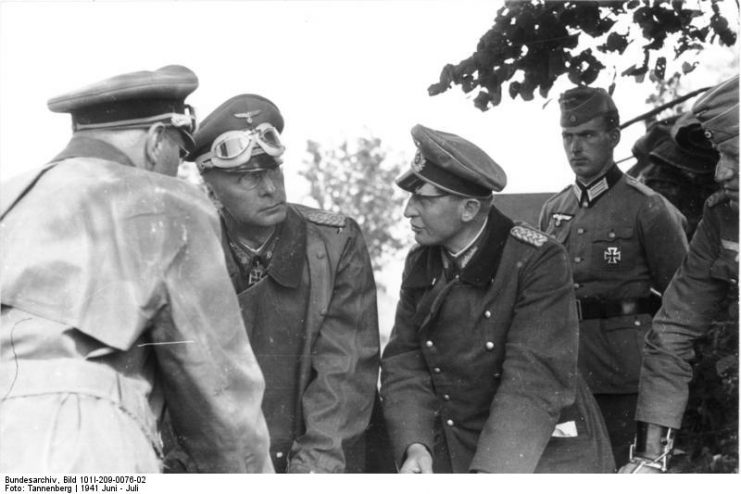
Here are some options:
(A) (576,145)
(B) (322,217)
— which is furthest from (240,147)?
(A) (576,145)

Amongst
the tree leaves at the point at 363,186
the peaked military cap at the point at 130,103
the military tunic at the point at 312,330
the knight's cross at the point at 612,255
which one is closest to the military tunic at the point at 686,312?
the knight's cross at the point at 612,255

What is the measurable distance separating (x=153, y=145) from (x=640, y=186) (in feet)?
9.50

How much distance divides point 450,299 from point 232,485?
1.36m

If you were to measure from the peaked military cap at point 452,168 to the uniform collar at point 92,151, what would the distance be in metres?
1.50

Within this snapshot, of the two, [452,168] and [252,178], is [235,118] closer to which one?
[252,178]

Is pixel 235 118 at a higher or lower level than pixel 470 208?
higher

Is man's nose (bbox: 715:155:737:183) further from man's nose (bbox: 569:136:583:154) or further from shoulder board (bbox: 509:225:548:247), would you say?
man's nose (bbox: 569:136:583:154)

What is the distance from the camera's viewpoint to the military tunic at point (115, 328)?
10.2 feet

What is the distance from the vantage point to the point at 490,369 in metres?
4.57

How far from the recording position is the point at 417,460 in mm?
4516

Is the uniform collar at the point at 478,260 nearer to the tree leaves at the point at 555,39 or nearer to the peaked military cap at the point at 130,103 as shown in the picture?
the tree leaves at the point at 555,39

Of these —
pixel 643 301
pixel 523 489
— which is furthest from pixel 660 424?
pixel 643 301

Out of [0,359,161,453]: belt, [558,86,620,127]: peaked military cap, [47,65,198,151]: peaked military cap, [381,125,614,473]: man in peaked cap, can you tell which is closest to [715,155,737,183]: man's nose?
[381,125,614,473]: man in peaked cap

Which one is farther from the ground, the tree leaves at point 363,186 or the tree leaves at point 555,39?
the tree leaves at point 555,39
